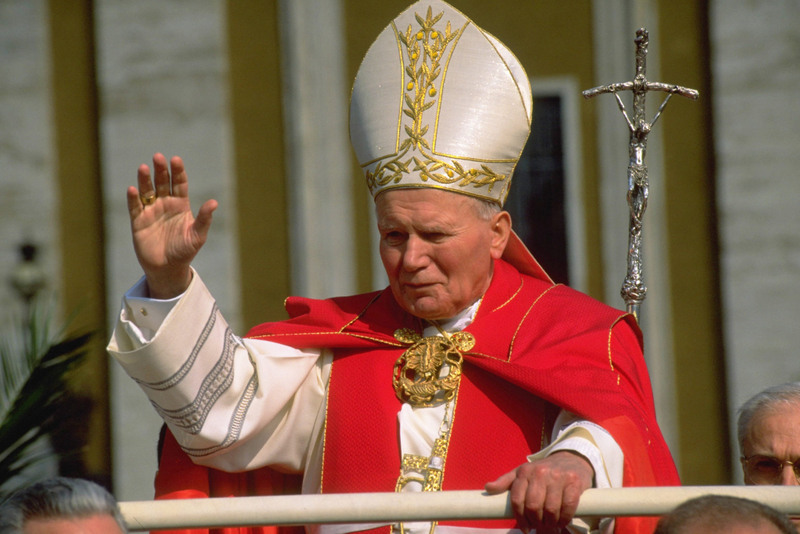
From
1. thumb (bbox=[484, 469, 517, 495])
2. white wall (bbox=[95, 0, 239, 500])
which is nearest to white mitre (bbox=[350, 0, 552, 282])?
thumb (bbox=[484, 469, 517, 495])

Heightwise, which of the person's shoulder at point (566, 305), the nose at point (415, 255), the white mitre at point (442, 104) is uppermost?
the white mitre at point (442, 104)

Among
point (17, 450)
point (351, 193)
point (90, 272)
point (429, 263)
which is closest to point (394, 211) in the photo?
point (429, 263)

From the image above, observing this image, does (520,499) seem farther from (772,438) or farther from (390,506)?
(772,438)

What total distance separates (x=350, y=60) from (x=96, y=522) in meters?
5.50

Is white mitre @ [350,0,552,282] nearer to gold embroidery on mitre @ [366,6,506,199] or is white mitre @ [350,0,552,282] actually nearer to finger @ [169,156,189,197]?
gold embroidery on mitre @ [366,6,506,199]

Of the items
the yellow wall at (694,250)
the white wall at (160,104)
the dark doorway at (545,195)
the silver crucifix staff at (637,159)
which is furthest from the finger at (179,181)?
the yellow wall at (694,250)

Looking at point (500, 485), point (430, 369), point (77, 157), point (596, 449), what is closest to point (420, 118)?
point (430, 369)

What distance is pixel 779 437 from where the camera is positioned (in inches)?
109

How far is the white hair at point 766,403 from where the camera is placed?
2.83 m

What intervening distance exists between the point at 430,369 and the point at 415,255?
32 centimetres

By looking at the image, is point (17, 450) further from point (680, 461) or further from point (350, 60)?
point (680, 461)

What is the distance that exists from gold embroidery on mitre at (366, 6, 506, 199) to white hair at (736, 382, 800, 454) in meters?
0.92

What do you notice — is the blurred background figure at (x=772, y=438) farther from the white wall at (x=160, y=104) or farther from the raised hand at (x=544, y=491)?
the white wall at (x=160, y=104)

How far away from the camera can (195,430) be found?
8.79 ft
